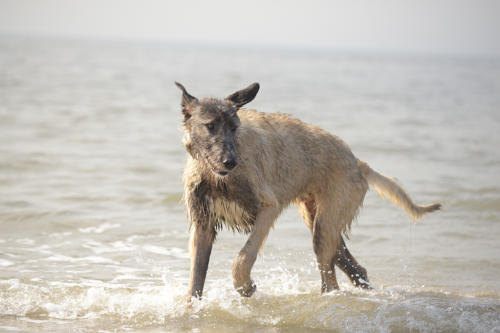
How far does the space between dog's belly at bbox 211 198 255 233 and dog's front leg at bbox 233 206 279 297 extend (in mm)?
129

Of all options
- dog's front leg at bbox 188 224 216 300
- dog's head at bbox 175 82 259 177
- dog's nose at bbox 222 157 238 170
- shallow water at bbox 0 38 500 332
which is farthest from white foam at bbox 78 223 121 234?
dog's nose at bbox 222 157 238 170

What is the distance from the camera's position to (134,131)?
1942cm

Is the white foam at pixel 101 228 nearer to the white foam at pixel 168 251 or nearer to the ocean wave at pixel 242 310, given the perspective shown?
the white foam at pixel 168 251

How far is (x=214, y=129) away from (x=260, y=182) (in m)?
0.78

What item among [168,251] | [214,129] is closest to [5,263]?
[168,251]

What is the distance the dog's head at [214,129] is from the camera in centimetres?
612

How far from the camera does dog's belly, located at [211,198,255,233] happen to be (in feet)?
21.6

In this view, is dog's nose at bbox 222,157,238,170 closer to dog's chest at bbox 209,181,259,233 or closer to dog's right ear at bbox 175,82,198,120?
dog's chest at bbox 209,181,259,233

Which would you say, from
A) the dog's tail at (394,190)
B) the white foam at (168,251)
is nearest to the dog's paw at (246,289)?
the dog's tail at (394,190)

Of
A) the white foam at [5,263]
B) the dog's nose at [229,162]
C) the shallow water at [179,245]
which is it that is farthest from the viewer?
the white foam at [5,263]

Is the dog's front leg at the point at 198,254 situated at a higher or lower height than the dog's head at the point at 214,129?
lower

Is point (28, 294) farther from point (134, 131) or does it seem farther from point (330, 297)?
point (134, 131)

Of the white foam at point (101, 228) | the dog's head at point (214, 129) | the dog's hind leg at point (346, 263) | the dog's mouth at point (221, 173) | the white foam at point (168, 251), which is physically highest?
the dog's head at point (214, 129)

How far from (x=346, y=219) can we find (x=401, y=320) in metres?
1.30
